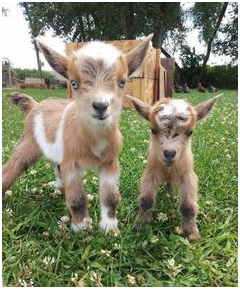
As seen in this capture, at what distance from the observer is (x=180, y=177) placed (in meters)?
3.95

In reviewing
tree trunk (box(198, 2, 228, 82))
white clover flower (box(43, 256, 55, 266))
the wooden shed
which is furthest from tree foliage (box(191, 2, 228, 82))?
white clover flower (box(43, 256, 55, 266))

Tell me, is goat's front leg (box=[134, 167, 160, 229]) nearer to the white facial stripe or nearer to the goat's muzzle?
the white facial stripe

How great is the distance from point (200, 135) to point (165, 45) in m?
22.7

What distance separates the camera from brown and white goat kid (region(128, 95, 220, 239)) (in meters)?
3.53

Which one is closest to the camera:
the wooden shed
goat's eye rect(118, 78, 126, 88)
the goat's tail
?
goat's eye rect(118, 78, 126, 88)

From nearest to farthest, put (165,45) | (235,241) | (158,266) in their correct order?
(158,266) → (235,241) → (165,45)

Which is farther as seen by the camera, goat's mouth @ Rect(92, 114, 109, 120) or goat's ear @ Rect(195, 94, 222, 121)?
goat's ear @ Rect(195, 94, 222, 121)

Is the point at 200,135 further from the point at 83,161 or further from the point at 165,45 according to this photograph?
the point at 165,45

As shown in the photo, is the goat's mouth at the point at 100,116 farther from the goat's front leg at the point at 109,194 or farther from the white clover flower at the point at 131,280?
the white clover flower at the point at 131,280

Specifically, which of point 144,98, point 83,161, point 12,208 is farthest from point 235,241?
point 144,98

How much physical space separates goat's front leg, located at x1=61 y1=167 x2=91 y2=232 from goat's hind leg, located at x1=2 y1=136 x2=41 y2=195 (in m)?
0.78

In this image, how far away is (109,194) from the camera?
376cm

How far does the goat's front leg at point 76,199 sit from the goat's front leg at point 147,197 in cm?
48

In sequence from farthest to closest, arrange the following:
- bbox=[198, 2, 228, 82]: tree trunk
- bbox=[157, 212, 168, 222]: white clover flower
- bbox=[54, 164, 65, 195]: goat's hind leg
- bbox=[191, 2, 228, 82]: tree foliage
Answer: bbox=[198, 2, 228, 82]: tree trunk < bbox=[191, 2, 228, 82]: tree foliage < bbox=[54, 164, 65, 195]: goat's hind leg < bbox=[157, 212, 168, 222]: white clover flower
